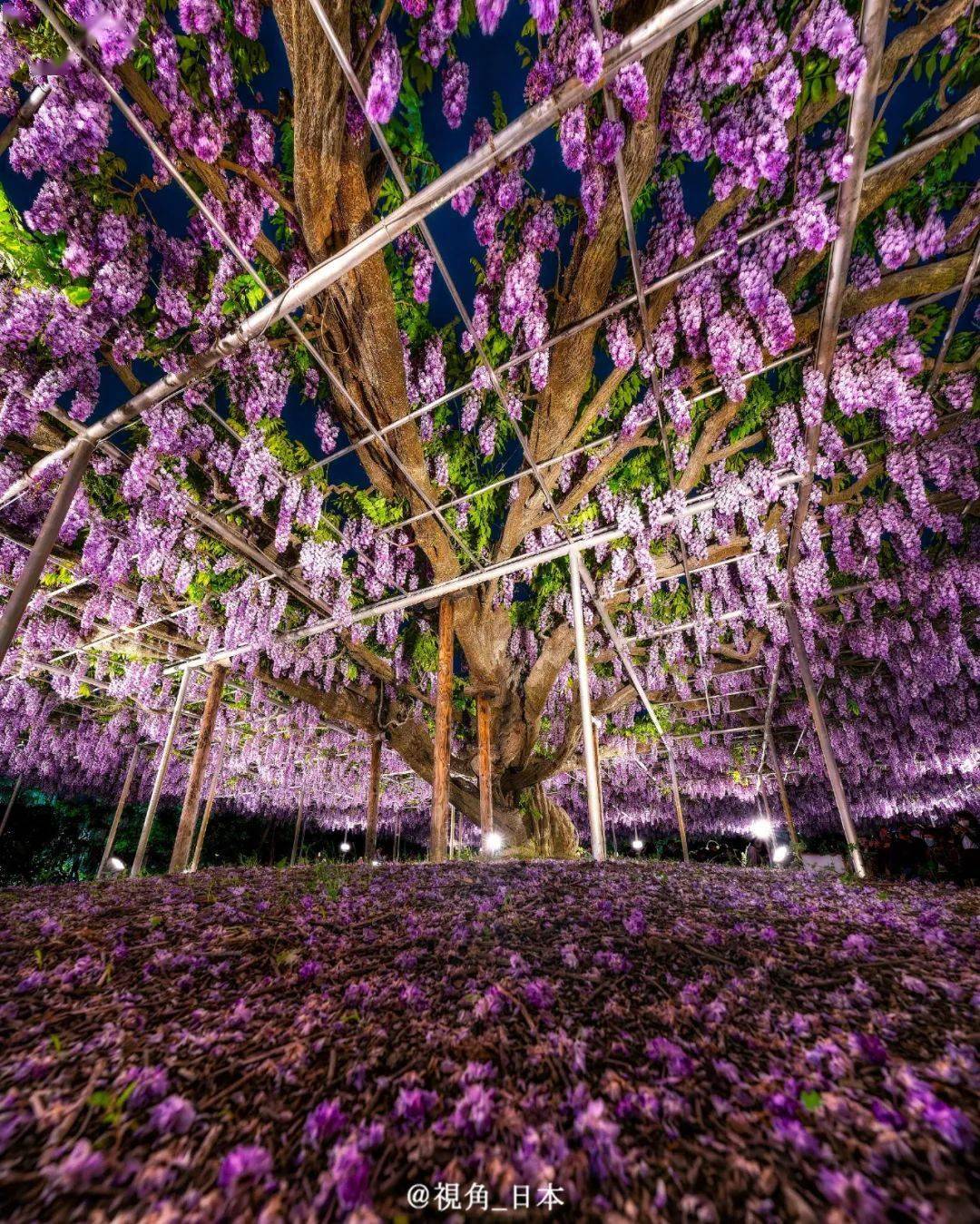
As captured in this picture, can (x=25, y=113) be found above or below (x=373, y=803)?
above

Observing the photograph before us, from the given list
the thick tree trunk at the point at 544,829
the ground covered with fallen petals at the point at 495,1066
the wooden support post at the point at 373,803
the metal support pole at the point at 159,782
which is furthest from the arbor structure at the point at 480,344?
the thick tree trunk at the point at 544,829

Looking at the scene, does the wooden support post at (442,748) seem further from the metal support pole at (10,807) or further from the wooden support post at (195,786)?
the metal support pole at (10,807)

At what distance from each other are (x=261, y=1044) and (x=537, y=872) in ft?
9.01

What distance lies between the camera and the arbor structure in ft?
10.2

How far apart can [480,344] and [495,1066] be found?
4510 millimetres

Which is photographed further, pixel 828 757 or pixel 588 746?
pixel 828 757

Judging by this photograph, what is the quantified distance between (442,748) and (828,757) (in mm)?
5005

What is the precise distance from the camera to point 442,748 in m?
6.43

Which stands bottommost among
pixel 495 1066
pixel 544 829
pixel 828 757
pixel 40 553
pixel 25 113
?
pixel 495 1066

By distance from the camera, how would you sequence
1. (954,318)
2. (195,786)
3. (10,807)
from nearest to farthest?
(954,318), (195,786), (10,807)

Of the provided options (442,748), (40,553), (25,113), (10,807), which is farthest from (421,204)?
(10,807)

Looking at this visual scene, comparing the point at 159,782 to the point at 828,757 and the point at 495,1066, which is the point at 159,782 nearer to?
the point at 495,1066

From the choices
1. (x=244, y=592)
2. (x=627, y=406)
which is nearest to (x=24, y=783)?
(x=244, y=592)

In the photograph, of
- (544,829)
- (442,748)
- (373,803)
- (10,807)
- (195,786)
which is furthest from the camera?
(10,807)
